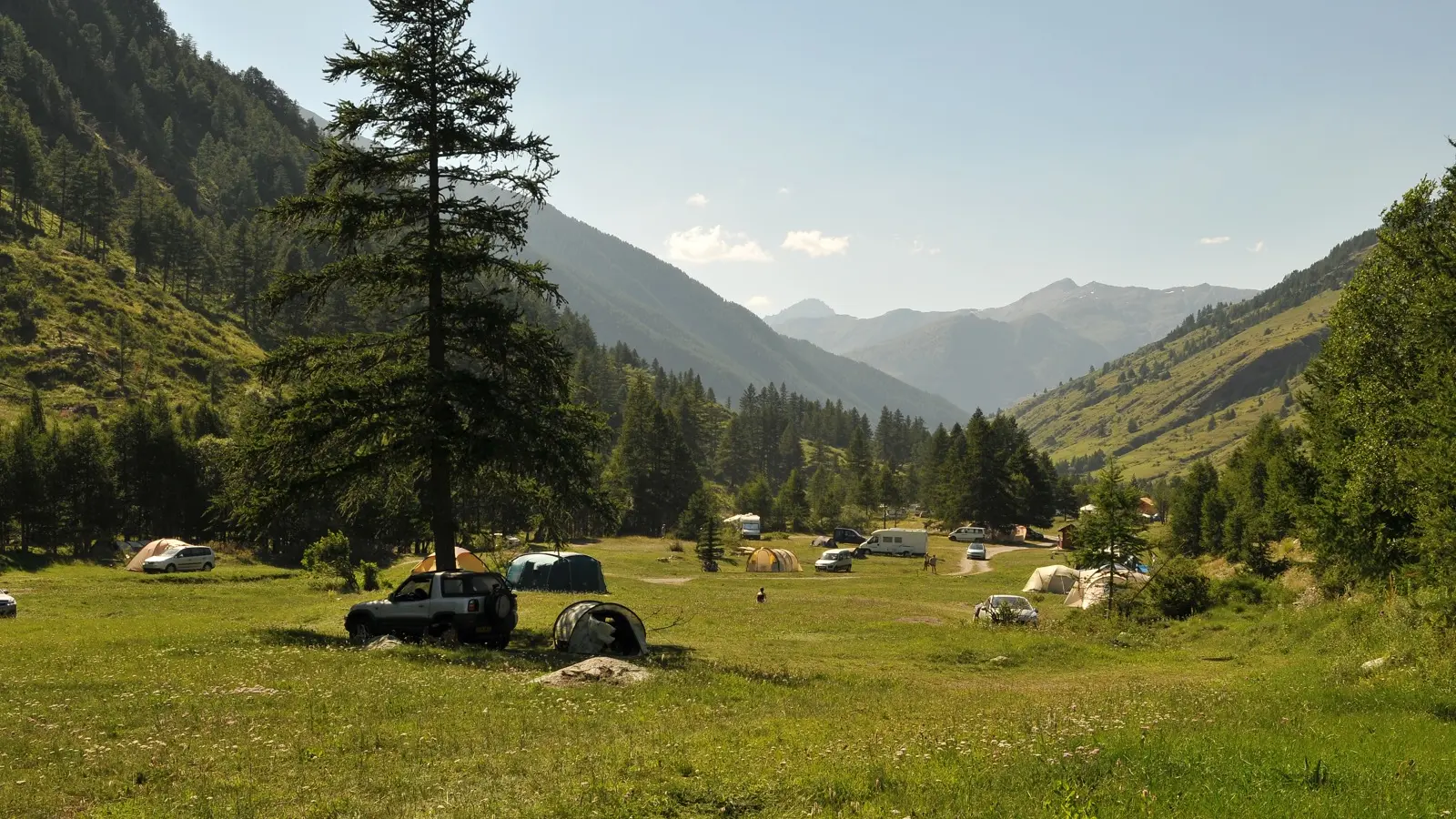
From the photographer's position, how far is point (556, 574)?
41.1 meters

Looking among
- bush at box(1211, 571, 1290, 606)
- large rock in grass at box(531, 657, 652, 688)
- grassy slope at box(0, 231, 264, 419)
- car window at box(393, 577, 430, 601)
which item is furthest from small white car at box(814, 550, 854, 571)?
grassy slope at box(0, 231, 264, 419)

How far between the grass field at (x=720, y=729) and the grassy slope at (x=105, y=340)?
94.2 metres

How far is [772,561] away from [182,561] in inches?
1642

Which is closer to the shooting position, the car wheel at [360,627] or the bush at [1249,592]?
the car wheel at [360,627]

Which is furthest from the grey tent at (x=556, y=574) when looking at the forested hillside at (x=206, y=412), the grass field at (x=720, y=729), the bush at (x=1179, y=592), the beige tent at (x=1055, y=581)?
the beige tent at (x=1055, y=581)

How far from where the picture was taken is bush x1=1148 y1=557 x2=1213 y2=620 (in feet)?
106

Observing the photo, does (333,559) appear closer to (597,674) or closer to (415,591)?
(415,591)

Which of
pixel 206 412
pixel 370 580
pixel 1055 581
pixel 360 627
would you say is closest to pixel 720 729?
pixel 360 627

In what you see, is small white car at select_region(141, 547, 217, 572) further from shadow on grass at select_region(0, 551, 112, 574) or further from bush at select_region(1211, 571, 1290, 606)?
bush at select_region(1211, 571, 1290, 606)

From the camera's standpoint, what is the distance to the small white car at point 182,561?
52.5 meters

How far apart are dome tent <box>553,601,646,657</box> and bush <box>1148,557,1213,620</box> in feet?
75.7

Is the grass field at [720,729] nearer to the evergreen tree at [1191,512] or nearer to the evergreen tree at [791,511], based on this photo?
the evergreen tree at [1191,512]

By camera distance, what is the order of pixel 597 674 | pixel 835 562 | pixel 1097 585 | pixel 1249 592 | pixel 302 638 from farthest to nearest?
1. pixel 835 562
2. pixel 1097 585
3. pixel 1249 592
4. pixel 302 638
5. pixel 597 674

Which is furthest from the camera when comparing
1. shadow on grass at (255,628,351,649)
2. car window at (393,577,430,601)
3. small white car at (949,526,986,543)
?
small white car at (949,526,986,543)
